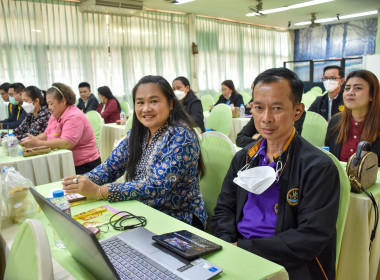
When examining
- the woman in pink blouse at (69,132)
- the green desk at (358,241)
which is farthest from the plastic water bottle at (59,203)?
the woman in pink blouse at (69,132)

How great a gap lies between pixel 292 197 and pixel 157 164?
70cm

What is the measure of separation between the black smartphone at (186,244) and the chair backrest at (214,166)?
74 cm

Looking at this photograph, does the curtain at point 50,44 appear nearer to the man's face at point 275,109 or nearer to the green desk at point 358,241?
the man's face at point 275,109

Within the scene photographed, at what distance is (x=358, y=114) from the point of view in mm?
2352

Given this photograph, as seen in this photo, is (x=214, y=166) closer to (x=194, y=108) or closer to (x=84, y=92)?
(x=194, y=108)

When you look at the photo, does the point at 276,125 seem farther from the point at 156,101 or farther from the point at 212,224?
the point at 156,101

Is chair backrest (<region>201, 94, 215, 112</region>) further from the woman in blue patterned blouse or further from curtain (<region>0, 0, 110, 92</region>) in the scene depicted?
the woman in blue patterned blouse

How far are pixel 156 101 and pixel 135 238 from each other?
0.80 metres

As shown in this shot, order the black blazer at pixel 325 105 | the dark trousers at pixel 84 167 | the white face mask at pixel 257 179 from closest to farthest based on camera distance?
the white face mask at pixel 257 179
the dark trousers at pixel 84 167
the black blazer at pixel 325 105

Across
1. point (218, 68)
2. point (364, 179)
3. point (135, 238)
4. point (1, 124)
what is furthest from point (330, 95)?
point (218, 68)

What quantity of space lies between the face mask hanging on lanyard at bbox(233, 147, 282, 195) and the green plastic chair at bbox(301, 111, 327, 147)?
164cm

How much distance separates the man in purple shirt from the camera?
1.09m

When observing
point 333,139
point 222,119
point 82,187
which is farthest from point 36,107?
point 333,139

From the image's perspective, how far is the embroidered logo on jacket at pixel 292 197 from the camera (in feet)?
3.75
